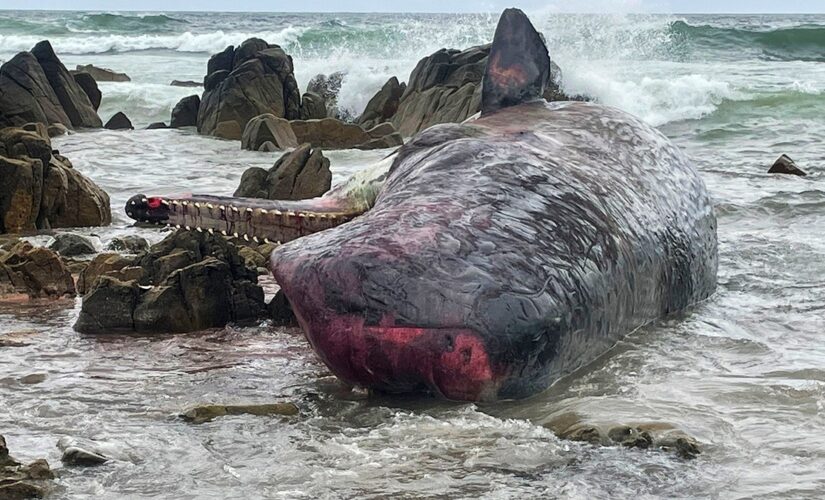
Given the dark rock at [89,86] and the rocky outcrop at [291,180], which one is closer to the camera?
the rocky outcrop at [291,180]

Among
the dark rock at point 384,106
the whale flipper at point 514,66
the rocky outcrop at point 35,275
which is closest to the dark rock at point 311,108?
the dark rock at point 384,106

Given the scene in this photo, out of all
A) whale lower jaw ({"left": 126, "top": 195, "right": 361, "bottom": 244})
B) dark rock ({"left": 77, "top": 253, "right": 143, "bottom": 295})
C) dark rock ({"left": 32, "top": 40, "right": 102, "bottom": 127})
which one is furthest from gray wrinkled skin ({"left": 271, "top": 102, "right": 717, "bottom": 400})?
dark rock ({"left": 32, "top": 40, "right": 102, "bottom": 127})

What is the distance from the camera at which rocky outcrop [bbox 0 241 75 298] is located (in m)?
6.87

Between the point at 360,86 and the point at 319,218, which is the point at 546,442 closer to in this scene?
the point at 319,218

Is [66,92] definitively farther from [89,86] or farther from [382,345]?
[382,345]

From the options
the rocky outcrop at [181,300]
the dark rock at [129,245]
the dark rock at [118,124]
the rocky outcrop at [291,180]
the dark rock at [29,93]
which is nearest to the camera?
the rocky outcrop at [181,300]

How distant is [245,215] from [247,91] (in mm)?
13658

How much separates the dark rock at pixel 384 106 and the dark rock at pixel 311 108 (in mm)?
724

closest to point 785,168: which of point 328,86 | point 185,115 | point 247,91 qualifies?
point 247,91

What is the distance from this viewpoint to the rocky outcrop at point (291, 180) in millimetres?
10266

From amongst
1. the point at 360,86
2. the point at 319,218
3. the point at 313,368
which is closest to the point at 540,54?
the point at 319,218

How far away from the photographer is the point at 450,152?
5770 millimetres

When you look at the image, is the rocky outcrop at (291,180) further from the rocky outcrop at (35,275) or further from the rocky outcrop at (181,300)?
the rocky outcrop at (181,300)

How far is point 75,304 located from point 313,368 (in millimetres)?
1948
